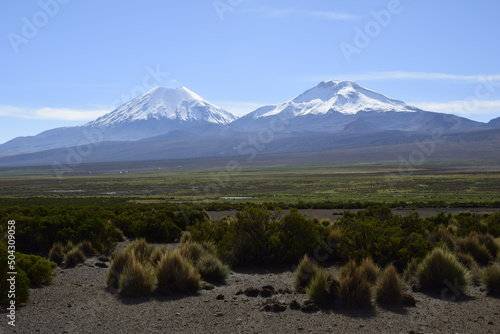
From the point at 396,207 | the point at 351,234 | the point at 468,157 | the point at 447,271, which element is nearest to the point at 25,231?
the point at 351,234

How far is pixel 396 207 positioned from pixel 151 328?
30.7m

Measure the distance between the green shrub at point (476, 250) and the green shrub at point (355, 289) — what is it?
5.14 meters

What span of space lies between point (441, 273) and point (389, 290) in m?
1.67

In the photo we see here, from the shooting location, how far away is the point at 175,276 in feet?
33.3

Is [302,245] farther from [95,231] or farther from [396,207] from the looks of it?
[396,207]

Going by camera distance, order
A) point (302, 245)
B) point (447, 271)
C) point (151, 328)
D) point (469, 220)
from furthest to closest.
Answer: point (469, 220) → point (302, 245) → point (447, 271) → point (151, 328)

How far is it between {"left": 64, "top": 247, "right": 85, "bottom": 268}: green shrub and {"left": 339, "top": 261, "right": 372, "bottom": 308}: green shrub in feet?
24.7

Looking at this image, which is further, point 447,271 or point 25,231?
point 25,231

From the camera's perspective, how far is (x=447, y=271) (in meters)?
10.1

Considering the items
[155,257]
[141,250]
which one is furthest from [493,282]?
[141,250]

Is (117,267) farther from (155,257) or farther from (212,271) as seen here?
(212,271)

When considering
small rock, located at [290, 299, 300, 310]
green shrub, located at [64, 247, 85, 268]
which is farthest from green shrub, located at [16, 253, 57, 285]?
small rock, located at [290, 299, 300, 310]

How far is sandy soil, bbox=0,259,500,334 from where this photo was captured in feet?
26.1

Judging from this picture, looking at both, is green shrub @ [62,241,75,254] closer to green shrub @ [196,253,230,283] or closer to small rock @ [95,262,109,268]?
small rock @ [95,262,109,268]
